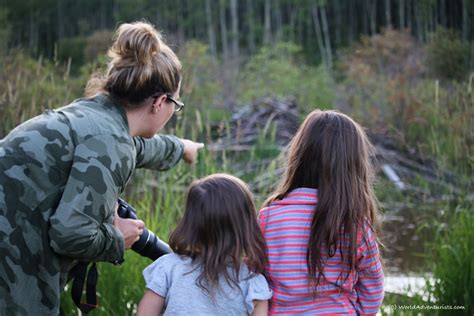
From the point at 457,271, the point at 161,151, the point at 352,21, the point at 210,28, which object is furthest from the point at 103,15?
the point at 161,151

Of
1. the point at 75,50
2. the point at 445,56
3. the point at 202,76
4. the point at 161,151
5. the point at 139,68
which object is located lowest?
the point at 75,50

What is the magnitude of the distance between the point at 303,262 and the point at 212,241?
277mm

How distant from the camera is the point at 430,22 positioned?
104ft

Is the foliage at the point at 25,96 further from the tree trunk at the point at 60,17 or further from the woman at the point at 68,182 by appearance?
the tree trunk at the point at 60,17

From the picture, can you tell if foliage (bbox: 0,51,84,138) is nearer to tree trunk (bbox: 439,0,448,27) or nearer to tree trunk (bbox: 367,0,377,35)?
tree trunk (bbox: 439,0,448,27)

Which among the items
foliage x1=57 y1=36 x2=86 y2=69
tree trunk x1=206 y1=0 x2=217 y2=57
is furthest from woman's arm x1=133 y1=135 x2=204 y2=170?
tree trunk x1=206 y1=0 x2=217 y2=57

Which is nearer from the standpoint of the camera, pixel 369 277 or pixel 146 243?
pixel 369 277

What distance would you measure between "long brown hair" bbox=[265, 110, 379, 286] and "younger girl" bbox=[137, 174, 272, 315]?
18 cm

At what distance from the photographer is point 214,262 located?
2.19 meters

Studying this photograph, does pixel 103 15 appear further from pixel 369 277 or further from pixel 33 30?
pixel 369 277

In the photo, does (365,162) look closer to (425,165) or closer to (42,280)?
A: (42,280)

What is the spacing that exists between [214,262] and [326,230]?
329 millimetres

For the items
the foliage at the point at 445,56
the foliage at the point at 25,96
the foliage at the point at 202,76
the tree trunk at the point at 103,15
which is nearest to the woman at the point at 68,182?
the foliage at the point at 25,96

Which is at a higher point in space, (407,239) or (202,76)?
(202,76)
